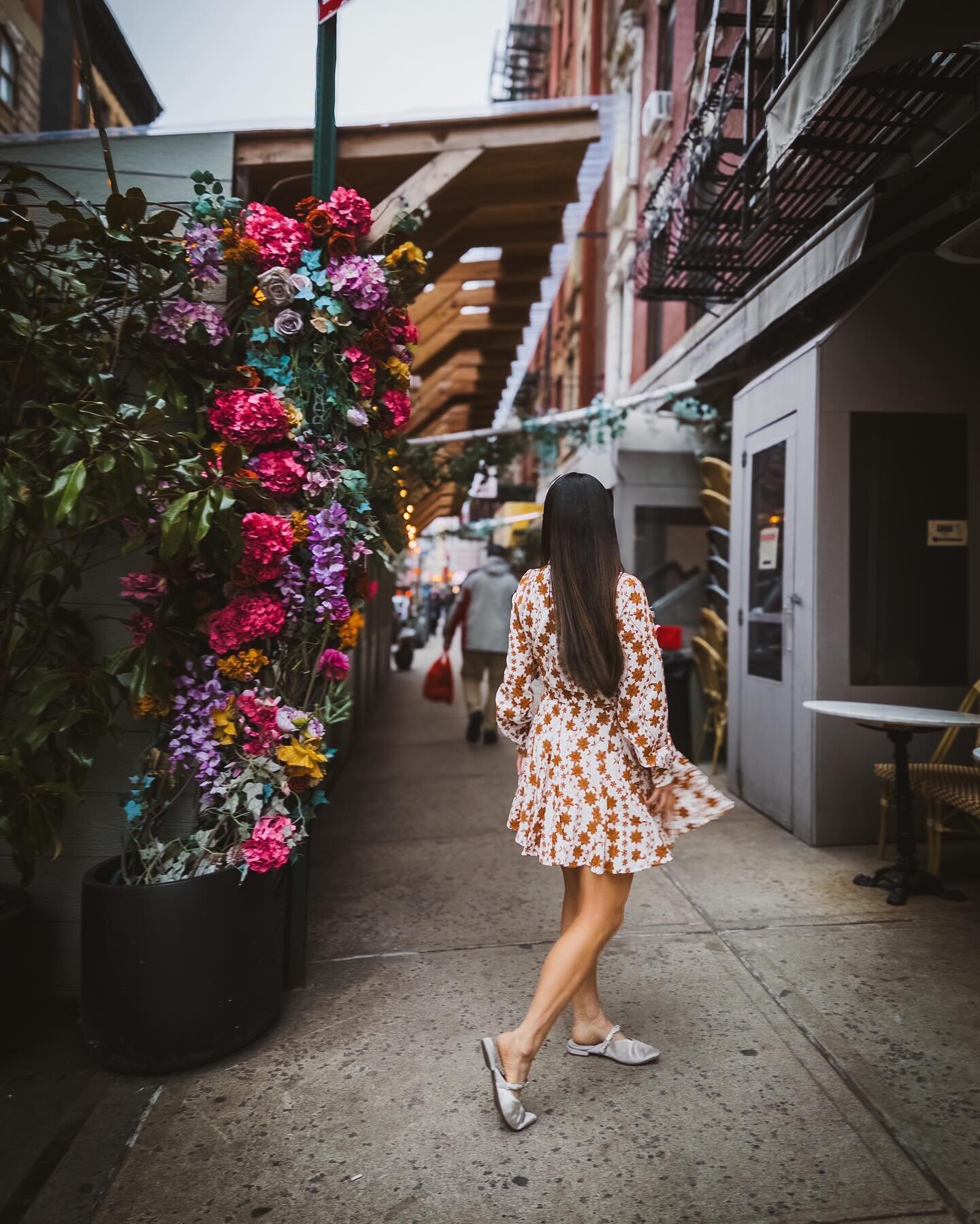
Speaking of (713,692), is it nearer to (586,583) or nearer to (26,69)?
(586,583)

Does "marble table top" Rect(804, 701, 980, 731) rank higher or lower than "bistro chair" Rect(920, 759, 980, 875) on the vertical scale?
higher

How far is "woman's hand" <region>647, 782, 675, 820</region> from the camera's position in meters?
2.72

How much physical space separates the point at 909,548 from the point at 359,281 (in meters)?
3.68

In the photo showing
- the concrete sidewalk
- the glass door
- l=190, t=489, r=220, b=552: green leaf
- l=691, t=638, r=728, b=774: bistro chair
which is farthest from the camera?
l=691, t=638, r=728, b=774: bistro chair

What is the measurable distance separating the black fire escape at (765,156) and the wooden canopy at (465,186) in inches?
42.3

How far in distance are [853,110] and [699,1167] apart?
4903 millimetres

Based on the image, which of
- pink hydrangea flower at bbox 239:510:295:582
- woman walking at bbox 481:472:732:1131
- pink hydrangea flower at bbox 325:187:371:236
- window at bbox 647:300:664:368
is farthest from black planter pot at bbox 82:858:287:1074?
window at bbox 647:300:664:368

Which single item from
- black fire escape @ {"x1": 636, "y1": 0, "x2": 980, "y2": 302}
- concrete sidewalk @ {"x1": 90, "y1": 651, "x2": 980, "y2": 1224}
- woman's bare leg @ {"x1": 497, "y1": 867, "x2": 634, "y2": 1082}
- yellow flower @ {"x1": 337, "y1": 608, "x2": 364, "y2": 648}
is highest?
black fire escape @ {"x1": 636, "y1": 0, "x2": 980, "y2": 302}

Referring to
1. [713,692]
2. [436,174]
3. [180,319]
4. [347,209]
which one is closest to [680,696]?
[713,692]

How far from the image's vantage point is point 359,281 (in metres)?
3.23

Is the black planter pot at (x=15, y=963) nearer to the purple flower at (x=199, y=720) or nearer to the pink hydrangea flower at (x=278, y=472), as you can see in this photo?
the purple flower at (x=199, y=720)

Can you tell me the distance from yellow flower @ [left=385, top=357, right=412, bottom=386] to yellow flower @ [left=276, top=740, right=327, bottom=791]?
1456 mm

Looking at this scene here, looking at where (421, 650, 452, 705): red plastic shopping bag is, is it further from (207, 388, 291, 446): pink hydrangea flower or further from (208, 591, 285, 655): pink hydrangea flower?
(207, 388, 291, 446): pink hydrangea flower

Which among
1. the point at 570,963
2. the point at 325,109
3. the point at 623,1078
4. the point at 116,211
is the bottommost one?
the point at 623,1078
